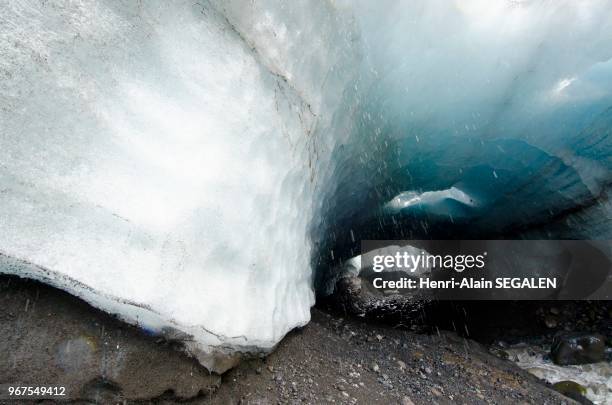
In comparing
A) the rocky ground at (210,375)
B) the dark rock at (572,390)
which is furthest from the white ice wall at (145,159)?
the dark rock at (572,390)

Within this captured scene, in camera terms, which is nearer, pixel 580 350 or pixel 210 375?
pixel 210 375

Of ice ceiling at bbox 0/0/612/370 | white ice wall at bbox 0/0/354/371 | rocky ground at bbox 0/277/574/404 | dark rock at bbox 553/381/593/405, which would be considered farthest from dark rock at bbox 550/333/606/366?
white ice wall at bbox 0/0/354/371

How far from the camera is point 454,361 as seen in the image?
486 centimetres

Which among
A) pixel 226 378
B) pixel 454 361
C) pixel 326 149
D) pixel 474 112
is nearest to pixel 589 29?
pixel 474 112

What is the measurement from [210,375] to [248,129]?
63.2 inches

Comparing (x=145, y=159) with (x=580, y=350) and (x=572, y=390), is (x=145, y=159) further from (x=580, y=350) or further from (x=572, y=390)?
(x=580, y=350)

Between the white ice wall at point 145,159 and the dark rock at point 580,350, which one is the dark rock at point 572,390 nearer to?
the dark rock at point 580,350

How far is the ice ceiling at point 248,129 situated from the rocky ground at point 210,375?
13 centimetres

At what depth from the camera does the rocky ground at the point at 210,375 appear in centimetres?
172

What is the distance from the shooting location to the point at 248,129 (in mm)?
2613

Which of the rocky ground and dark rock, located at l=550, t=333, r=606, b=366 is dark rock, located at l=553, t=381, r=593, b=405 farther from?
dark rock, located at l=550, t=333, r=606, b=366

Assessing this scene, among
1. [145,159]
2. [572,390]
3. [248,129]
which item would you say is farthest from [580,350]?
[145,159]

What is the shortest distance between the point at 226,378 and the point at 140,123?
1695 millimetres

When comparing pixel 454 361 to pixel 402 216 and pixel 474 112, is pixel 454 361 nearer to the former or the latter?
pixel 474 112
